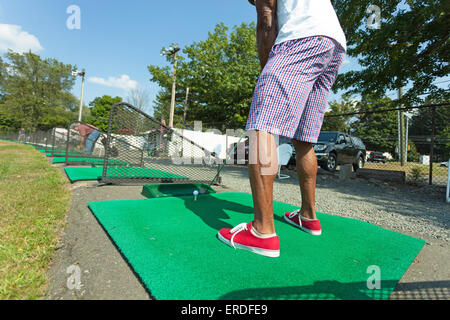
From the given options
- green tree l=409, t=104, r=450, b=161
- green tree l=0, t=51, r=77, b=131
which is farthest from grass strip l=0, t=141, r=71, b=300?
green tree l=0, t=51, r=77, b=131

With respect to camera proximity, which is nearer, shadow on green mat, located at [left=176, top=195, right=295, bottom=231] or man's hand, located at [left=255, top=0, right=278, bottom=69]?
man's hand, located at [left=255, top=0, right=278, bottom=69]

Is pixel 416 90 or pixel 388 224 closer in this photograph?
pixel 388 224

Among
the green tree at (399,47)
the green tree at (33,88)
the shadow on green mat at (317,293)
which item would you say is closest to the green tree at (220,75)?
the green tree at (399,47)

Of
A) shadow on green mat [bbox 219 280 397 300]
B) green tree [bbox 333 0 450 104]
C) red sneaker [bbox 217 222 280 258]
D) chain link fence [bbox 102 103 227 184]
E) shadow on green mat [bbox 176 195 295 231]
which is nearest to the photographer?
shadow on green mat [bbox 219 280 397 300]

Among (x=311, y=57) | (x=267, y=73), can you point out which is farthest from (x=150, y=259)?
(x=311, y=57)

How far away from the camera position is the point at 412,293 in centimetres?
106

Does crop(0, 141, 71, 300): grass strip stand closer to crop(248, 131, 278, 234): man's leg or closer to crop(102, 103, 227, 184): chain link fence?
crop(102, 103, 227, 184): chain link fence

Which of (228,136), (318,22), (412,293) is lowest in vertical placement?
(412,293)

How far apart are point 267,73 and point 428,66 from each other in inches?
249

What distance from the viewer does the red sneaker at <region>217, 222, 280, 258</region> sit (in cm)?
130

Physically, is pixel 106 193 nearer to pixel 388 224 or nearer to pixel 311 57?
pixel 311 57

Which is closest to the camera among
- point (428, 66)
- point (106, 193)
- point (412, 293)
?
point (412, 293)

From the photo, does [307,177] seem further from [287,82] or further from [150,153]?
[150,153]

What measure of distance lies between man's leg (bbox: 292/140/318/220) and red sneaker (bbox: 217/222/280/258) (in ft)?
1.82
